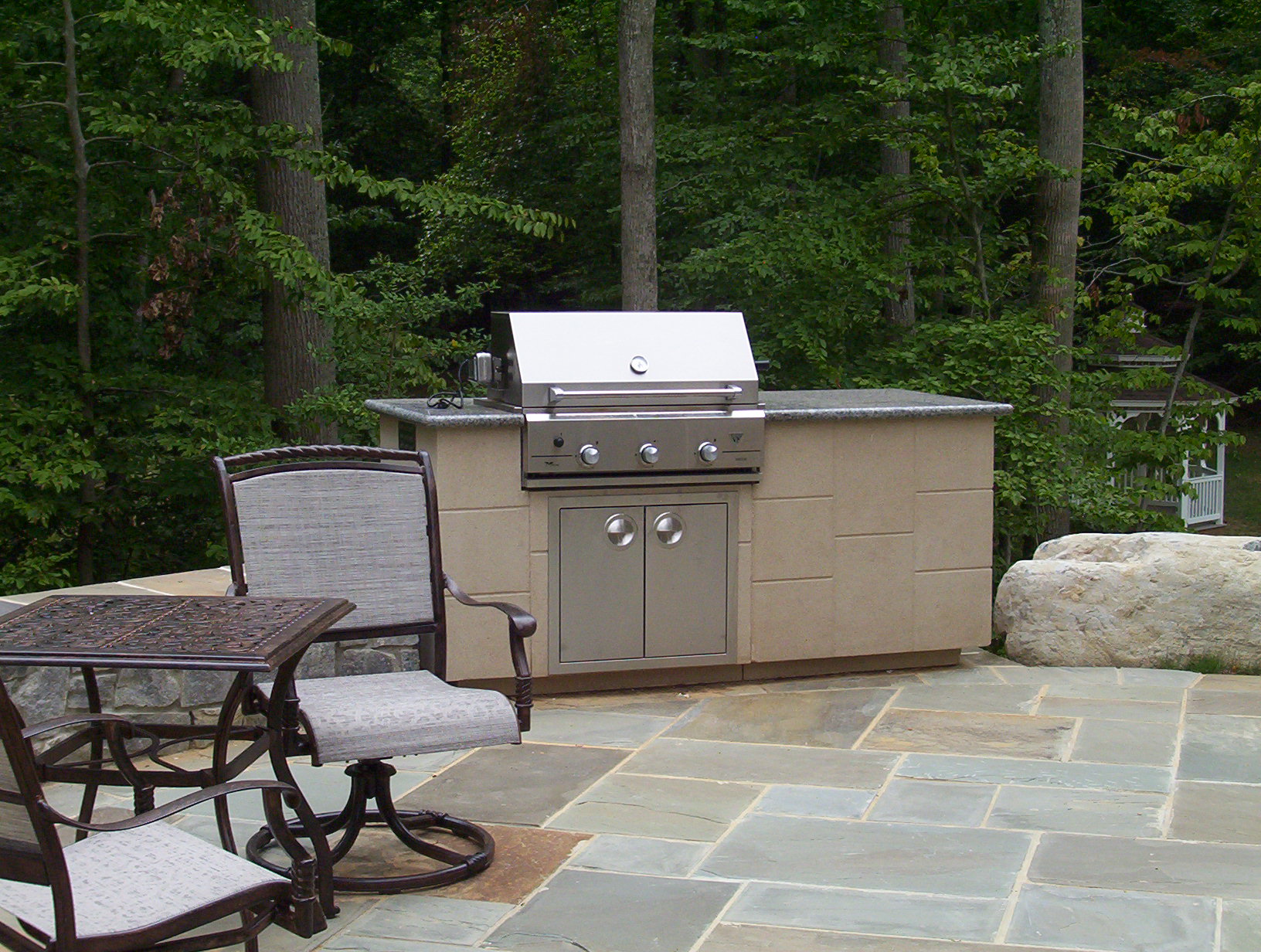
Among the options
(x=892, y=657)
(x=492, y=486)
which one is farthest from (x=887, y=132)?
(x=492, y=486)

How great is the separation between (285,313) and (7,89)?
2039mm

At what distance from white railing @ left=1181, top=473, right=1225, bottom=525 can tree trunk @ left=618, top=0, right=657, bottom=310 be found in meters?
10.6

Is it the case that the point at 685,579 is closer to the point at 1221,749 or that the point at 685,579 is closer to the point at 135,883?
the point at 1221,749

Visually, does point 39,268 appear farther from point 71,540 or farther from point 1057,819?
point 1057,819

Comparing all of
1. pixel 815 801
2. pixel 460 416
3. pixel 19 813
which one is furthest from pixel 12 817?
pixel 460 416

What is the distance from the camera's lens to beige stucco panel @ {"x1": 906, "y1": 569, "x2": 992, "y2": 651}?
5.47m

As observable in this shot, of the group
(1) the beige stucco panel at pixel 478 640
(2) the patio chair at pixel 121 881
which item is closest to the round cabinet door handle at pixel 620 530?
(1) the beige stucco panel at pixel 478 640

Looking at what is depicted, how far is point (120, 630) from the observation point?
8.85 feet

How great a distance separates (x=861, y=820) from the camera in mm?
3787

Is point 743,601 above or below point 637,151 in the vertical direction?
below

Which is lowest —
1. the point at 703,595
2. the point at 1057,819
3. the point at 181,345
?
the point at 1057,819

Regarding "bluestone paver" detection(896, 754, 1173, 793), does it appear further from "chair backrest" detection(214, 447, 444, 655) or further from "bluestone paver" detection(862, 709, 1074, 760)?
"chair backrest" detection(214, 447, 444, 655)

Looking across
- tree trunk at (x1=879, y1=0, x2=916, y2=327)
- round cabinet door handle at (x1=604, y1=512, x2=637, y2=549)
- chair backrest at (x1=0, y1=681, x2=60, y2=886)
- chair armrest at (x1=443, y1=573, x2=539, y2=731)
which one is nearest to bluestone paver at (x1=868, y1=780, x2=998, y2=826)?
chair armrest at (x1=443, y1=573, x2=539, y2=731)

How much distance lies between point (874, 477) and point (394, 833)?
259 centimetres
